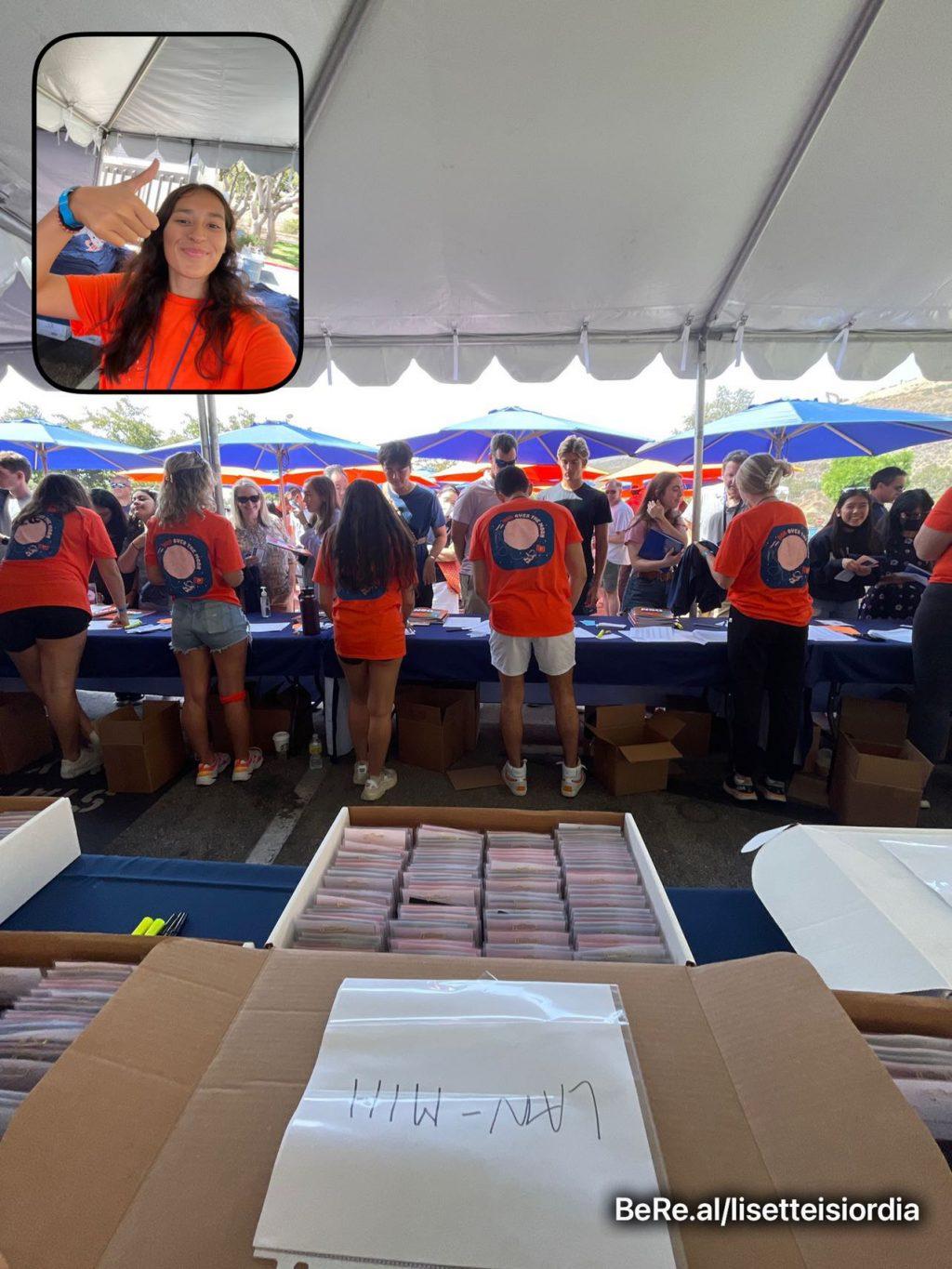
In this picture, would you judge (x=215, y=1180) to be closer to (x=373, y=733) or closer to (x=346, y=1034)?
(x=346, y=1034)

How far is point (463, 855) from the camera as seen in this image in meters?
1.24

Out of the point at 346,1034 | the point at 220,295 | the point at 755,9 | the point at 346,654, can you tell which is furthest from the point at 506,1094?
the point at 755,9

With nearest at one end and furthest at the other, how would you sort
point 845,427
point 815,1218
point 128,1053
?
point 815,1218
point 128,1053
point 845,427

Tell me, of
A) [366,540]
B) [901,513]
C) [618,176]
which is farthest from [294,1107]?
[901,513]

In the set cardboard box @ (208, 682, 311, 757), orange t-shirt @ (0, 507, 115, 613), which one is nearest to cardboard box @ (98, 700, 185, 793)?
cardboard box @ (208, 682, 311, 757)

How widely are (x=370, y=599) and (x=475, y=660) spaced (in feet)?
2.59

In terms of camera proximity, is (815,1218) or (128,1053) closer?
(815,1218)

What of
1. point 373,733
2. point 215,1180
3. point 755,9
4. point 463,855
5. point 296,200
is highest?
point 755,9

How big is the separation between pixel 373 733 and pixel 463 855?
2196mm

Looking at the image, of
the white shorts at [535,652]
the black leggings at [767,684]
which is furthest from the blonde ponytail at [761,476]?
the white shorts at [535,652]

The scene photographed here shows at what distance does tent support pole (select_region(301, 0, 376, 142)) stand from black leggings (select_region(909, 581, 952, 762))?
360 cm

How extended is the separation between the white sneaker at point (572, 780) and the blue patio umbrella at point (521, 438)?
5.05 meters

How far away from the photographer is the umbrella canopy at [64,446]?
8930mm

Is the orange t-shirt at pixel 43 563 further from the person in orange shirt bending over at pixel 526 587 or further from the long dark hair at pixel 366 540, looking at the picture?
the person in orange shirt bending over at pixel 526 587
